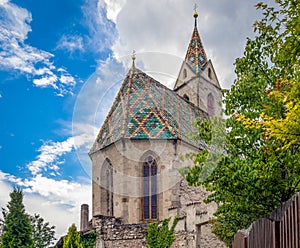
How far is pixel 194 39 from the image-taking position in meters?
41.6

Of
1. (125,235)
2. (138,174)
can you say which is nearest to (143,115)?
(138,174)

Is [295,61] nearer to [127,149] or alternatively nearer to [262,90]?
[262,90]

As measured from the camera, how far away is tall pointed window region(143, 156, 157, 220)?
25328 millimetres

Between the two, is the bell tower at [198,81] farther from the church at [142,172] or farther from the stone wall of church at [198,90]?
the church at [142,172]

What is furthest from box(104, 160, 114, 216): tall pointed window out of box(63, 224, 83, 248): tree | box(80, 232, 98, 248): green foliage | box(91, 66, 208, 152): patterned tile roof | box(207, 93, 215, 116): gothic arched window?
box(207, 93, 215, 116): gothic arched window

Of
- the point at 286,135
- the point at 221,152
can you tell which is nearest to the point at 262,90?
the point at 221,152

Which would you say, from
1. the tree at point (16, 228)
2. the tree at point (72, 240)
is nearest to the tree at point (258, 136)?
the tree at point (72, 240)

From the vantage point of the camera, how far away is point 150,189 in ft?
84.3

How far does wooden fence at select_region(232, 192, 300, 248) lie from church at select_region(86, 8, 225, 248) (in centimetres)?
1519

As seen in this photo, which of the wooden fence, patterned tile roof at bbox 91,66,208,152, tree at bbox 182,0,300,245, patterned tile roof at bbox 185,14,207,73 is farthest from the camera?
patterned tile roof at bbox 185,14,207,73

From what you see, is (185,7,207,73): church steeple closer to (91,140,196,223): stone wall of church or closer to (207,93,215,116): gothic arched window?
(207,93,215,116): gothic arched window

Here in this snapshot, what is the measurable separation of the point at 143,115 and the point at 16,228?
9.30 metres

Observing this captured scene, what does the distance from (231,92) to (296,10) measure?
2718 millimetres

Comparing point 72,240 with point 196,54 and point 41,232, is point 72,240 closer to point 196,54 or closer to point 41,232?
point 41,232
